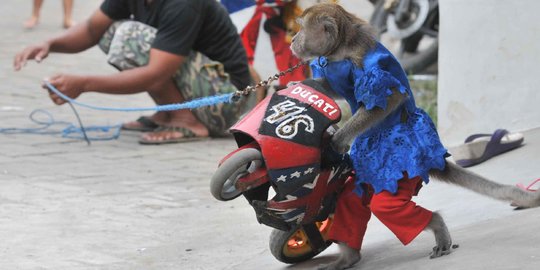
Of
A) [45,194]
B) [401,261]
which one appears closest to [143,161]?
[45,194]

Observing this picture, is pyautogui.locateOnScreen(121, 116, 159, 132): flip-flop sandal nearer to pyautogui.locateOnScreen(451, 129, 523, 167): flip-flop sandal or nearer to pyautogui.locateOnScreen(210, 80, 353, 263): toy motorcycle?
pyautogui.locateOnScreen(451, 129, 523, 167): flip-flop sandal

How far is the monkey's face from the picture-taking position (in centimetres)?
373

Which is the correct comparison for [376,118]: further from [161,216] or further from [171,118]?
[171,118]

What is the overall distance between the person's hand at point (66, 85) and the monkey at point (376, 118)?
101 inches

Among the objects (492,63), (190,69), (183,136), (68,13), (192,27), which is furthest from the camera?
(68,13)

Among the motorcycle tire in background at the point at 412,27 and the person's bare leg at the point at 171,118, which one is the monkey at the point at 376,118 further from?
the motorcycle tire in background at the point at 412,27

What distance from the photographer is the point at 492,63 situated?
18.6 feet

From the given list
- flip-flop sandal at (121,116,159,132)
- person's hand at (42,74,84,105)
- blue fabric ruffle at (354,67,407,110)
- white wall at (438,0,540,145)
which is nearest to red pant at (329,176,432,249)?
blue fabric ruffle at (354,67,407,110)

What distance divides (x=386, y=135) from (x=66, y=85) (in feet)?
9.25

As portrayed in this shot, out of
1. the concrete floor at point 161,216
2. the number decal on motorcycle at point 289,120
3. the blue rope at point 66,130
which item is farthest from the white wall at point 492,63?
the blue rope at point 66,130

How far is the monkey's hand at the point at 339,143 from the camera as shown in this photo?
3701 millimetres

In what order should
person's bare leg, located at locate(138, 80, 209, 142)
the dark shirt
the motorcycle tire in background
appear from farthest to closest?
the motorcycle tire in background, person's bare leg, located at locate(138, 80, 209, 142), the dark shirt

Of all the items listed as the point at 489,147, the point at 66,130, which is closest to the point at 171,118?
the point at 66,130

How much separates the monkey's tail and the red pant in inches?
5.3
